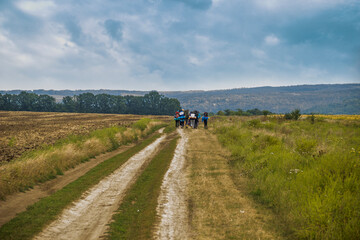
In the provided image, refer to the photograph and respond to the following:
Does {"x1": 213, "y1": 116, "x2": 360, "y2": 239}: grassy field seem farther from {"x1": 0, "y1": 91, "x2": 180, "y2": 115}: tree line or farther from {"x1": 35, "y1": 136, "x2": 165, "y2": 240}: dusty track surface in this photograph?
{"x1": 0, "y1": 91, "x2": 180, "y2": 115}: tree line

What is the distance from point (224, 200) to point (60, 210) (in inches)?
201

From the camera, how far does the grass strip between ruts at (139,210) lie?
575cm

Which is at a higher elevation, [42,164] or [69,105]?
[69,105]

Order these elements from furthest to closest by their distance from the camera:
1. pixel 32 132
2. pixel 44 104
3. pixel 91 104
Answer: pixel 91 104, pixel 44 104, pixel 32 132

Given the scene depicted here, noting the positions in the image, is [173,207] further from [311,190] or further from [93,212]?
[311,190]

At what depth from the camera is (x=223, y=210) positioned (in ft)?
23.1

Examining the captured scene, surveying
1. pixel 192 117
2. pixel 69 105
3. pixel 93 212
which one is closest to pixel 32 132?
pixel 192 117

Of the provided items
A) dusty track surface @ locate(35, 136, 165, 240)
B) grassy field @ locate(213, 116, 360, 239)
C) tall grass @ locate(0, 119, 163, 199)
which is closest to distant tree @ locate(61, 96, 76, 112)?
tall grass @ locate(0, 119, 163, 199)

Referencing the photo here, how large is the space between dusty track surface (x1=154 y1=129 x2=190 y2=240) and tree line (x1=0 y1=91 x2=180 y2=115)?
4735 inches

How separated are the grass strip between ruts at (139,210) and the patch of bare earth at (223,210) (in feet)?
3.91

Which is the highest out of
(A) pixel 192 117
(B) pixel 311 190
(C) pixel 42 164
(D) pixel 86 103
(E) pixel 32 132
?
(D) pixel 86 103

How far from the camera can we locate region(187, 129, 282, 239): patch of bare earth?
5727mm

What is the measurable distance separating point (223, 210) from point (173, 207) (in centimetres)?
151

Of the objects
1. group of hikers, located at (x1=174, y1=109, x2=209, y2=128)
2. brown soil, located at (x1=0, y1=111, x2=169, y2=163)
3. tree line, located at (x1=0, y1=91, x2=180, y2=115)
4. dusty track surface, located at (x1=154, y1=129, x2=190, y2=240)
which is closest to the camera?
dusty track surface, located at (x1=154, y1=129, x2=190, y2=240)
